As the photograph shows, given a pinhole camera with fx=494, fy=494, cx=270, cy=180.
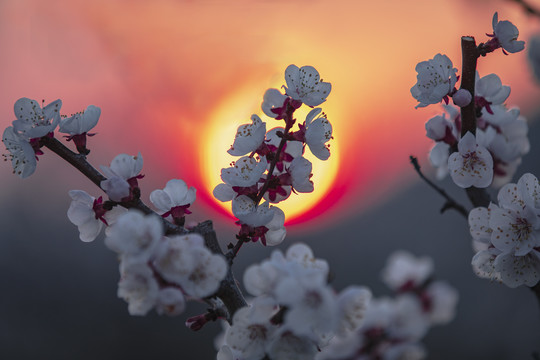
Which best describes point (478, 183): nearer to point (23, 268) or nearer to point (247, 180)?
point (247, 180)

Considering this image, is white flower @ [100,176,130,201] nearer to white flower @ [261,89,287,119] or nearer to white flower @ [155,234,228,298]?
white flower @ [155,234,228,298]

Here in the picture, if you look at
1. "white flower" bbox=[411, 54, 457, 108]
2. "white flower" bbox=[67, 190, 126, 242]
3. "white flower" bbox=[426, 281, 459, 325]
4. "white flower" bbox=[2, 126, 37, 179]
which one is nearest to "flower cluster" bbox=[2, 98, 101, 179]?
"white flower" bbox=[2, 126, 37, 179]

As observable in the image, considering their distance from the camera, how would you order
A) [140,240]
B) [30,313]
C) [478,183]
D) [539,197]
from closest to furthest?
[140,240], [539,197], [478,183], [30,313]

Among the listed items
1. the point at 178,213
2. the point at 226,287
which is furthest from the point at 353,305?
the point at 178,213

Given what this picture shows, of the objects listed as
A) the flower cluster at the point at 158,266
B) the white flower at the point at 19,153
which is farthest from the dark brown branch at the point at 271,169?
the white flower at the point at 19,153

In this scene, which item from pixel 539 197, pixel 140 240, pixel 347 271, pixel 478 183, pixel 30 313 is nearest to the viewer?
pixel 140 240

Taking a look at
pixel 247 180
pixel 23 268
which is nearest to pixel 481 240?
pixel 247 180

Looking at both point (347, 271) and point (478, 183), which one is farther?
point (347, 271)
